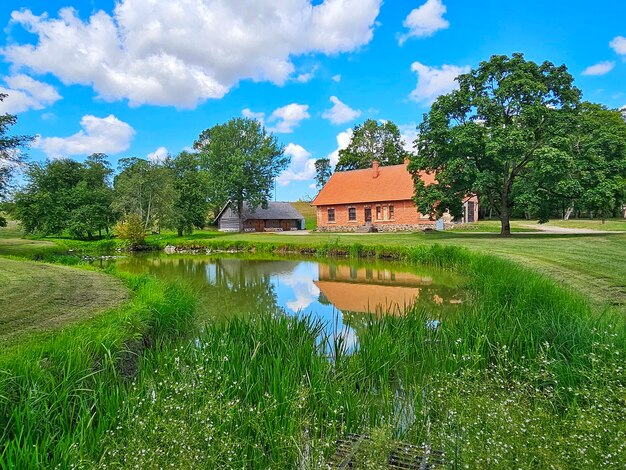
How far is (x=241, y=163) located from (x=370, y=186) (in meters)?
13.0

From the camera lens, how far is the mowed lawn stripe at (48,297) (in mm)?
5289

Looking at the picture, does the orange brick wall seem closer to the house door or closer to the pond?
the house door

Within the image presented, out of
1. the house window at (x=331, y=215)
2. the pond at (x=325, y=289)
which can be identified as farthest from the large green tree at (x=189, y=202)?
the pond at (x=325, y=289)

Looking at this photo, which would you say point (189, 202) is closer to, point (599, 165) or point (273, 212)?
point (273, 212)

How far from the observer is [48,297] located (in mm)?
6984

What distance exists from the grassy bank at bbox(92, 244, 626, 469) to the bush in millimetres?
26266

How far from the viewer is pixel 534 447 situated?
2418mm

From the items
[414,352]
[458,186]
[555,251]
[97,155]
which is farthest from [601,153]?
[97,155]

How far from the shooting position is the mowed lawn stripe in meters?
5.29

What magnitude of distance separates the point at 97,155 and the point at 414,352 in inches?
2206

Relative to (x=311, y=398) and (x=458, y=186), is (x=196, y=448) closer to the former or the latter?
(x=311, y=398)

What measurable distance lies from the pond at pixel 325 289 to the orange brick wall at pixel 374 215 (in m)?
16.3

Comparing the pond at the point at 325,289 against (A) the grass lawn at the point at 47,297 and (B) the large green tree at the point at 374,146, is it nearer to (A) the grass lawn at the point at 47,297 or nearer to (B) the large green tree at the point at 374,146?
(A) the grass lawn at the point at 47,297

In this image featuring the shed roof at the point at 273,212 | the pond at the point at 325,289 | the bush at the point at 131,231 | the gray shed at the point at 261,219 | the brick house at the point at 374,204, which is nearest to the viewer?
the pond at the point at 325,289
